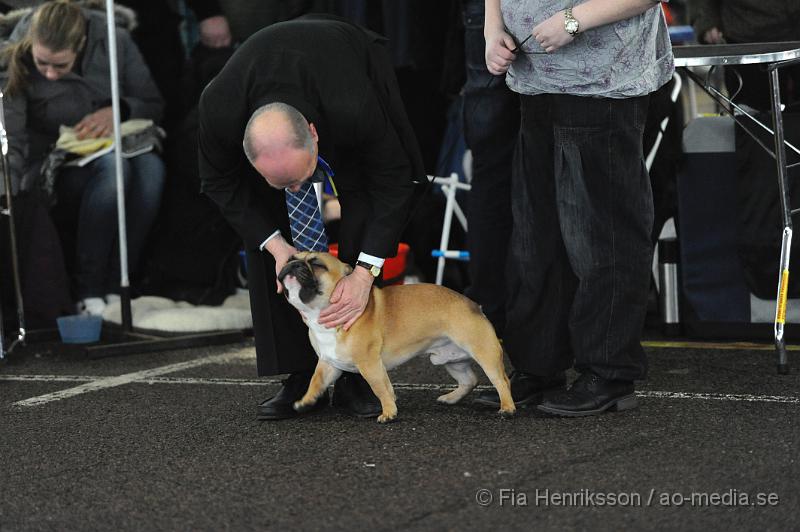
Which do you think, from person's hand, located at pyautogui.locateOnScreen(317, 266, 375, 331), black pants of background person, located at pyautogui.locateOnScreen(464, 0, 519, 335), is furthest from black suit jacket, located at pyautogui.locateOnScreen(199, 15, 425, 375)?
black pants of background person, located at pyautogui.locateOnScreen(464, 0, 519, 335)

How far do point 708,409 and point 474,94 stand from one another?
131 centimetres

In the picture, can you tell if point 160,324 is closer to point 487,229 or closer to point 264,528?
point 487,229

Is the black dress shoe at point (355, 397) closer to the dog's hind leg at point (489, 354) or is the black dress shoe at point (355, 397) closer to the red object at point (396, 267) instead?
the dog's hind leg at point (489, 354)

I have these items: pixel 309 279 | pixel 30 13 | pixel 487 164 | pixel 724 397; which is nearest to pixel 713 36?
pixel 487 164

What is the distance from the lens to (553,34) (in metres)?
2.56

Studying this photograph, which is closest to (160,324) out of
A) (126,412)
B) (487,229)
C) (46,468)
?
(126,412)

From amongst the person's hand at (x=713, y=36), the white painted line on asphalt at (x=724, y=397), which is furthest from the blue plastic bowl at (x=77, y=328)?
the person's hand at (x=713, y=36)

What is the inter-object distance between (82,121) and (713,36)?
9.86ft

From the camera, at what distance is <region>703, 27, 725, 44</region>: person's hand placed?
15.3 feet

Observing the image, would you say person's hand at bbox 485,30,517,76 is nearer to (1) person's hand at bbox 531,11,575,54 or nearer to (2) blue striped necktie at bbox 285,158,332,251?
(1) person's hand at bbox 531,11,575,54

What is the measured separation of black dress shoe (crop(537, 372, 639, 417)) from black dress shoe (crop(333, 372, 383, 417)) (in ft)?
1.55

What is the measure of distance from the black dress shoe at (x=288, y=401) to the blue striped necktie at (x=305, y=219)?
39cm

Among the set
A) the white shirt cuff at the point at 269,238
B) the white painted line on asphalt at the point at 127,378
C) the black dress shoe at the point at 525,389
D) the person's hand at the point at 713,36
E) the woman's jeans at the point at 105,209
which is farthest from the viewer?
the woman's jeans at the point at 105,209

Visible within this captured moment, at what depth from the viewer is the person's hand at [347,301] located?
265 cm
